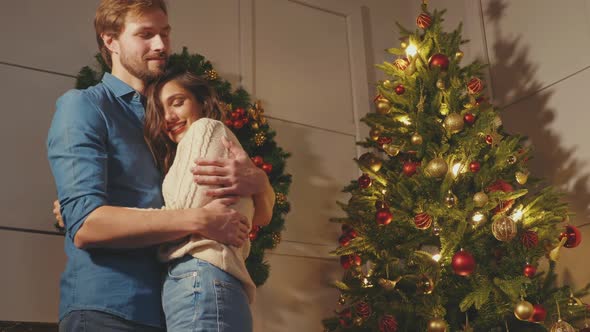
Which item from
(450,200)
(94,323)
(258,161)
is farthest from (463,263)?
(94,323)

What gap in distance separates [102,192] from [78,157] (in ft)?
0.31

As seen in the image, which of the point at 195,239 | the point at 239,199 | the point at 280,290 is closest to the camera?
the point at 195,239

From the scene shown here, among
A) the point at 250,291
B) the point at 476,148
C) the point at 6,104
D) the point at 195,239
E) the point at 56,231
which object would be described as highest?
the point at 6,104

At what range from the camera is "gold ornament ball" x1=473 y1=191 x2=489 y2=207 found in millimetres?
2539

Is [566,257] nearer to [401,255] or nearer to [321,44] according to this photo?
[401,255]

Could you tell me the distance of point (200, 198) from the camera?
1.39 meters

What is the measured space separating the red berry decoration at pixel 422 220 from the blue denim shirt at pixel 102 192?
1388 millimetres

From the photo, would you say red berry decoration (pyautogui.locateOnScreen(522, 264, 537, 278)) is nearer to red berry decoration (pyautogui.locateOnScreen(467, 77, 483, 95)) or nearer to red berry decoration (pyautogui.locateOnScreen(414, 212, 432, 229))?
red berry decoration (pyautogui.locateOnScreen(414, 212, 432, 229))

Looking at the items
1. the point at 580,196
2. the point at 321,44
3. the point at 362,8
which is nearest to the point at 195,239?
the point at 580,196

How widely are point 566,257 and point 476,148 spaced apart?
897 millimetres

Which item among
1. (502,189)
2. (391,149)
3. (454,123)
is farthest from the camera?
(391,149)

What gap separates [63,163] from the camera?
1380mm

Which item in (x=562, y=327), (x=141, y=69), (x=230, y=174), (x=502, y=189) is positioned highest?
(x=141, y=69)

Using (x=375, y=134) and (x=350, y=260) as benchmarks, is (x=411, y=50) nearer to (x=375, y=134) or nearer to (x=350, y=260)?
(x=375, y=134)
